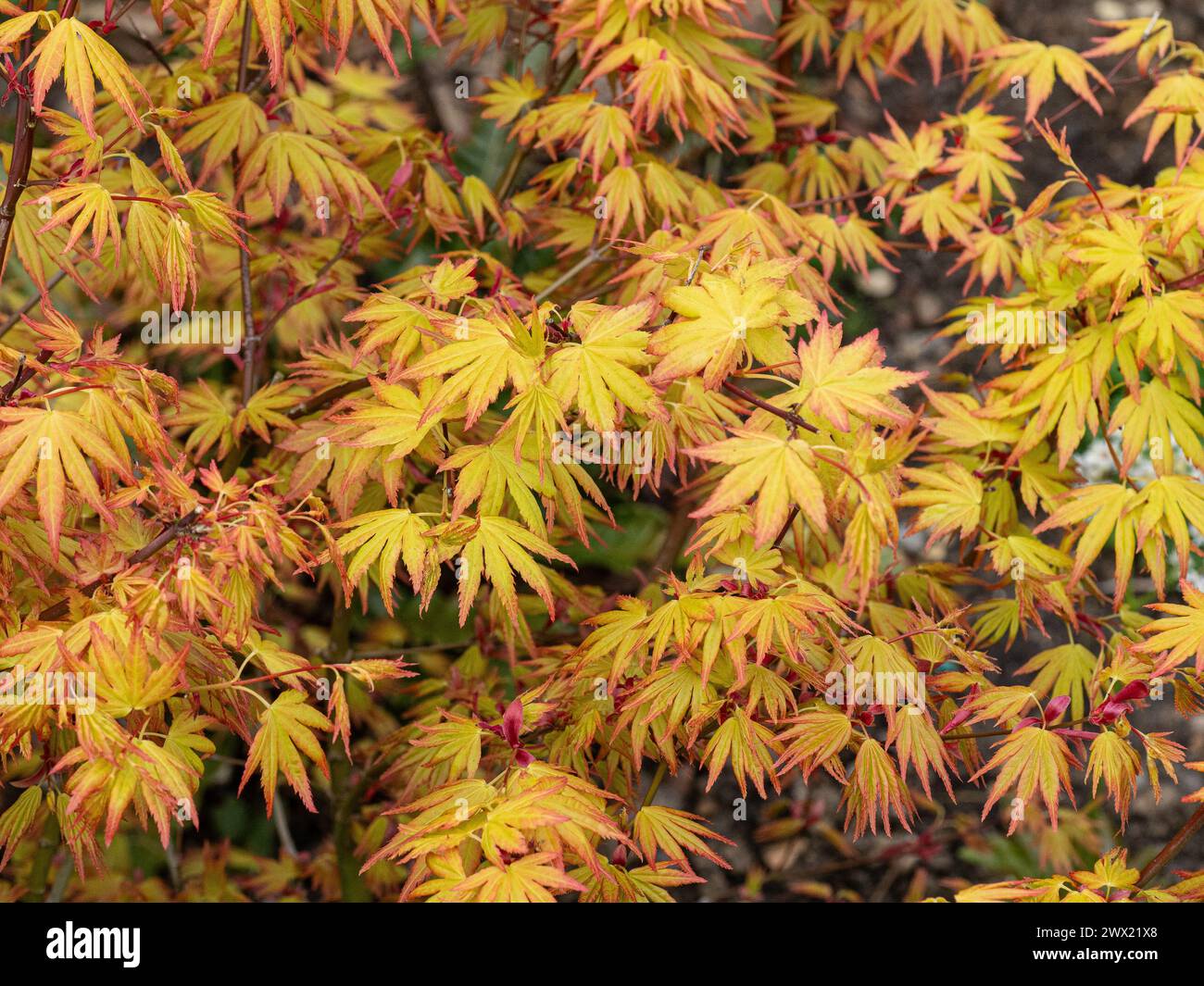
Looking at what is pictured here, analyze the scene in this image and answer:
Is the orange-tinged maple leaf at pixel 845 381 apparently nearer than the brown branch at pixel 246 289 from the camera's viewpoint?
Yes

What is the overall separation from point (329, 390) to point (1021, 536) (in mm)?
1077

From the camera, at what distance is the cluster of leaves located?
4.30ft

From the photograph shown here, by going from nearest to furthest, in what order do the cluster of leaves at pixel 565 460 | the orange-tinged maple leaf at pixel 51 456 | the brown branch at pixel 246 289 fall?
the orange-tinged maple leaf at pixel 51 456 → the cluster of leaves at pixel 565 460 → the brown branch at pixel 246 289

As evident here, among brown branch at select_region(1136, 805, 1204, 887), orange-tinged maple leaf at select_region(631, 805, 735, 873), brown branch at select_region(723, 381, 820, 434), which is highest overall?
brown branch at select_region(723, 381, 820, 434)

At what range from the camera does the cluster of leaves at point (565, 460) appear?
131 centimetres

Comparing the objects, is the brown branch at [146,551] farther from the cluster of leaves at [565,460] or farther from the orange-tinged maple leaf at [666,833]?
the orange-tinged maple leaf at [666,833]

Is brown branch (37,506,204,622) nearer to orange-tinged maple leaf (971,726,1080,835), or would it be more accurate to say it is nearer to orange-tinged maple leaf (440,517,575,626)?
orange-tinged maple leaf (440,517,575,626)

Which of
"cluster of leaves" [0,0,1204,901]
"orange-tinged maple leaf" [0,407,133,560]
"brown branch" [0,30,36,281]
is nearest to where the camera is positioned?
"orange-tinged maple leaf" [0,407,133,560]

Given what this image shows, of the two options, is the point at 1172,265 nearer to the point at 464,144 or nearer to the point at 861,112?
the point at 464,144

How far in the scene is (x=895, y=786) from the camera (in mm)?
1460

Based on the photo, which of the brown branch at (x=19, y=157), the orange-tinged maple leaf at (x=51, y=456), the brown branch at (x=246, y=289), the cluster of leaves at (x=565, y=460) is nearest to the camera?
the orange-tinged maple leaf at (x=51, y=456)

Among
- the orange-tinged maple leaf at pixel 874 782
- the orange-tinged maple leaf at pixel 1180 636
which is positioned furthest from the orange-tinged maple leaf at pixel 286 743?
the orange-tinged maple leaf at pixel 1180 636

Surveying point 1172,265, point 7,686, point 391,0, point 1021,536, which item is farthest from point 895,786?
point 391,0

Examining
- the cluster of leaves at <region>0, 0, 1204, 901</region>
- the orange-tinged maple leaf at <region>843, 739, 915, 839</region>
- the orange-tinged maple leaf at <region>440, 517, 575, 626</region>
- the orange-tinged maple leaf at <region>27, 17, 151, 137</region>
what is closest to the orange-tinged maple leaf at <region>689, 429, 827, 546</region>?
the cluster of leaves at <region>0, 0, 1204, 901</region>
